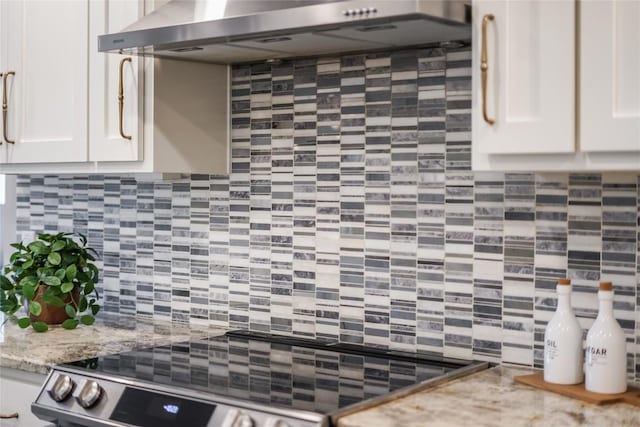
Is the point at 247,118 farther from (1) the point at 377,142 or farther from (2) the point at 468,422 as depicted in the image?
(2) the point at 468,422

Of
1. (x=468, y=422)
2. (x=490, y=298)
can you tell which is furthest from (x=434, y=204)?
(x=468, y=422)

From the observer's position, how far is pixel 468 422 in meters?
1.69

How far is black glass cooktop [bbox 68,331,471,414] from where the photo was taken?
1916 mm

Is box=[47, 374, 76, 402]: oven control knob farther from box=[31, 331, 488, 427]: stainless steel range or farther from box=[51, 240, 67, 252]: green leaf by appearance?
box=[51, 240, 67, 252]: green leaf

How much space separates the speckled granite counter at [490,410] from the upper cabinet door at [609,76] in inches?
20.8

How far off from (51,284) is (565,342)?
162 cm

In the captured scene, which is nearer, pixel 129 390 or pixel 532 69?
pixel 532 69

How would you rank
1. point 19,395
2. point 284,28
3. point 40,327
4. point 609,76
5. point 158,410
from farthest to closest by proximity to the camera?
point 40,327
point 19,395
point 284,28
point 158,410
point 609,76

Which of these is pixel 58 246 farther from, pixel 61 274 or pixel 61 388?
pixel 61 388

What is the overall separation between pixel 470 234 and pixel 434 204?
0.43 ft

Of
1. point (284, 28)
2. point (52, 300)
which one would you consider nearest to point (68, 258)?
point (52, 300)

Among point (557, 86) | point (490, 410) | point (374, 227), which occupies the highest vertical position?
point (557, 86)

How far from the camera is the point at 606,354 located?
187cm

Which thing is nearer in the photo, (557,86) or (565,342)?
(557,86)
